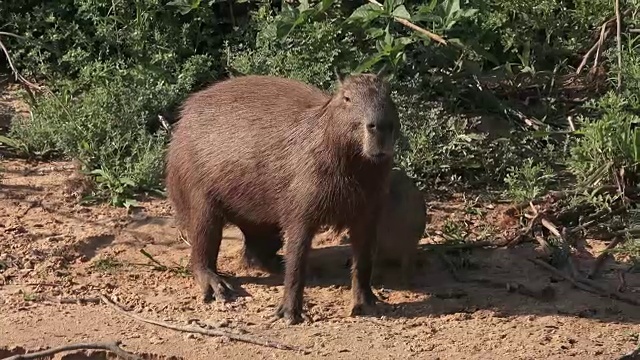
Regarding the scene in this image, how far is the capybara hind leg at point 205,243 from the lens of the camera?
631 centimetres

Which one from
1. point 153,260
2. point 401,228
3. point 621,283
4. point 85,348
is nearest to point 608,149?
point 621,283

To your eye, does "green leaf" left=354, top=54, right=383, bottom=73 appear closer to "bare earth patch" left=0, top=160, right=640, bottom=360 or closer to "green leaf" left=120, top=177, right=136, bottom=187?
"bare earth patch" left=0, top=160, right=640, bottom=360

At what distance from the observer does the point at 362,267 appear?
6.07 m

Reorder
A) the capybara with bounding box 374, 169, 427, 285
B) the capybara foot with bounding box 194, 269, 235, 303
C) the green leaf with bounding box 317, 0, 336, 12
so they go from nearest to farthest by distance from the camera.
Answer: the capybara foot with bounding box 194, 269, 235, 303 < the capybara with bounding box 374, 169, 427, 285 < the green leaf with bounding box 317, 0, 336, 12

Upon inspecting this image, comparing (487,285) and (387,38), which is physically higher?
(387,38)

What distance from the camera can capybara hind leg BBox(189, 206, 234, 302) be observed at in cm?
631

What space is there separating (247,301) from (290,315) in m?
0.39

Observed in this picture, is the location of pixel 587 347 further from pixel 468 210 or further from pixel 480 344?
pixel 468 210

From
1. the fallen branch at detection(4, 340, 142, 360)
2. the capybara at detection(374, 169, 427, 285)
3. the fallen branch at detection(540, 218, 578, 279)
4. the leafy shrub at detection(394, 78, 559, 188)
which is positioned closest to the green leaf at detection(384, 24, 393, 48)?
the leafy shrub at detection(394, 78, 559, 188)

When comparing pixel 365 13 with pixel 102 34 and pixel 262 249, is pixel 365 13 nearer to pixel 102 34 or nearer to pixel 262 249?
pixel 262 249

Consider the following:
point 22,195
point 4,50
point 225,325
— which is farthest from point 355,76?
point 4,50

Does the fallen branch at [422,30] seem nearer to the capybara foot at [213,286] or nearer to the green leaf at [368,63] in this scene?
the green leaf at [368,63]

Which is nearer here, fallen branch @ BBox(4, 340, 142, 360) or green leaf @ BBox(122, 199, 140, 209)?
fallen branch @ BBox(4, 340, 142, 360)

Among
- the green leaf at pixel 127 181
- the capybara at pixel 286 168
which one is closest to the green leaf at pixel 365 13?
the capybara at pixel 286 168
